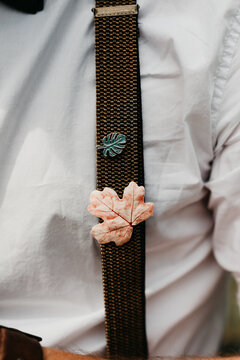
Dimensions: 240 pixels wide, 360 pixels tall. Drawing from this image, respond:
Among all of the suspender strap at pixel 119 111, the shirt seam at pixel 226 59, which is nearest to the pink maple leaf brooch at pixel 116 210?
the suspender strap at pixel 119 111

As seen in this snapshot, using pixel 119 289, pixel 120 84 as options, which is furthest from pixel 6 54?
pixel 119 289

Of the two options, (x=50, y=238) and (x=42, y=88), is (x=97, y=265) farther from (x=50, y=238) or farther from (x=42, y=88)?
(x=42, y=88)

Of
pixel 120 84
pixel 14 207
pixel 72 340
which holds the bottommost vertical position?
pixel 72 340

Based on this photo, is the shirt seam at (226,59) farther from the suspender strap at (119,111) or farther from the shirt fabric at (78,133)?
the suspender strap at (119,111)

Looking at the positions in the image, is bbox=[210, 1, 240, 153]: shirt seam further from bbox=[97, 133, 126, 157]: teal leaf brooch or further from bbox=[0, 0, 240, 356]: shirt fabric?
bbox=[97, 133, 126, 157]: teal leaf brooch

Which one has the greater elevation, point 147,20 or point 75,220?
point 147,20

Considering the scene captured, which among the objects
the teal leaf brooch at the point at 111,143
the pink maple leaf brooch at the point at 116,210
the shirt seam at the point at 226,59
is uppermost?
the shirt seam at the point at 226,59

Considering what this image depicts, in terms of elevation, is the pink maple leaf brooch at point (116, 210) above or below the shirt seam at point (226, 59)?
below

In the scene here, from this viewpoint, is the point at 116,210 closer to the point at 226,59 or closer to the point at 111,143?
the point at 111,143
